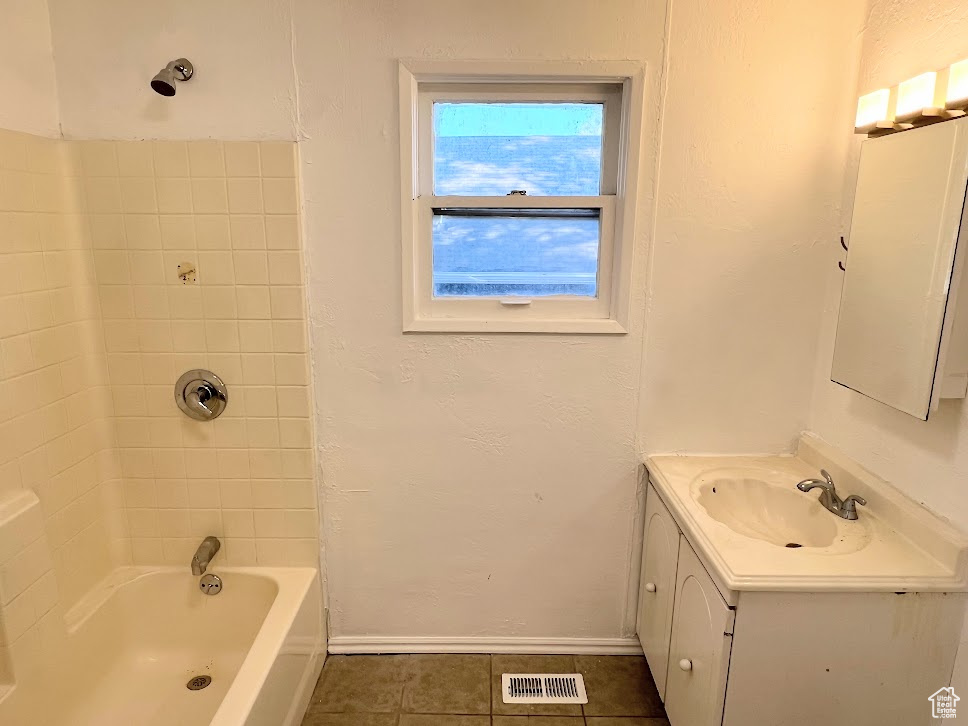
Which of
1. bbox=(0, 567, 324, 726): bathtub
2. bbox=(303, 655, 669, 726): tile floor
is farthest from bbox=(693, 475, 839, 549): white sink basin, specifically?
bbox=(0, 567, 324, 726): bathtub

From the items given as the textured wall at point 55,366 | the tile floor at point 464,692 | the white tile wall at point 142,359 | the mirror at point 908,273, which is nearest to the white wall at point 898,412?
the mirror at point 908,273

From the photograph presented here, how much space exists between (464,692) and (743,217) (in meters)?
1.74

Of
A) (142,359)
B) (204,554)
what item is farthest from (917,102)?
(204,554)

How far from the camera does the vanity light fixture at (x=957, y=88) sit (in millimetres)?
1294

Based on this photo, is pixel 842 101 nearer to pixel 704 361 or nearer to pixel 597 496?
pixel 704 361

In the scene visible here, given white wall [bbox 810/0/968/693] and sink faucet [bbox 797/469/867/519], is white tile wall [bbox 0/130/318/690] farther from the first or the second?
white wall [bbox 810/0/968/693]

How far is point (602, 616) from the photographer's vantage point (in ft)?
6.98

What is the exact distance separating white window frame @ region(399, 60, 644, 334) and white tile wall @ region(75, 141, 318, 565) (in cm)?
35

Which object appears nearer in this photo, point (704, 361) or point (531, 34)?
point (531, 34)

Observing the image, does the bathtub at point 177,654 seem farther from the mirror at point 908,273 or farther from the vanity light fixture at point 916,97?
the vanity light fixture at point 916,97

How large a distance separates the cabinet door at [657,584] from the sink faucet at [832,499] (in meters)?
0.38

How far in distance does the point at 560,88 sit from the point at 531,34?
18 centimetres

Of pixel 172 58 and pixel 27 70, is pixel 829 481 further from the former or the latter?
pixel 27 70

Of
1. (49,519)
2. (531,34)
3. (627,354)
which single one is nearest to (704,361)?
(627,354)
